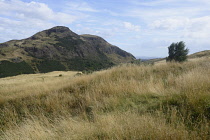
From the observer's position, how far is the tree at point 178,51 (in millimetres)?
21102

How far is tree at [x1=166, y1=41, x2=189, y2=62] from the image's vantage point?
21.1 meters

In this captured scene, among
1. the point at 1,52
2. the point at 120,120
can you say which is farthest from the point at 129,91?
the point at 1,52

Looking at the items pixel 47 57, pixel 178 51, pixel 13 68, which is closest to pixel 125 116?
pixel 178 51

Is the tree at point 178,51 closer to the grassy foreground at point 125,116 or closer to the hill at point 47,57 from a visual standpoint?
the grassy foreground at point 125,116

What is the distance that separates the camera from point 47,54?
137000 millimetres

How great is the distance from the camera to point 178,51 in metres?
22.2

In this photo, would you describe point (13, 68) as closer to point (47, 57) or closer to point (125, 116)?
point (47, 57)

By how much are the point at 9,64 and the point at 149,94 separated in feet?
376

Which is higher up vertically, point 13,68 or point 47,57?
point 47,57

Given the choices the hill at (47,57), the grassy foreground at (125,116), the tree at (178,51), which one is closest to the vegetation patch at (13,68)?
the hill at (47,57)

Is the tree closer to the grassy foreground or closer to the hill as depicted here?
the grassy foreground

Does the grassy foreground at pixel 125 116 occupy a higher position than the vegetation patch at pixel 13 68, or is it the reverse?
the vegetation patch at pixel 13 68

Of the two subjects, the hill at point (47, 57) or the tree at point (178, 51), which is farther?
the hill at point (47, 57)

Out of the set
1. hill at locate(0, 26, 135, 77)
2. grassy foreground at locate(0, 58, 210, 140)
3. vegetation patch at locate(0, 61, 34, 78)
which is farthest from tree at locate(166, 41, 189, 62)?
vegetation patch at locate(0, 61, 34, 78)
